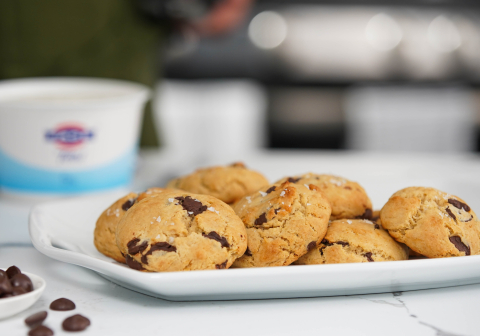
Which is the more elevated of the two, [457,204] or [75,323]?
[457,204]

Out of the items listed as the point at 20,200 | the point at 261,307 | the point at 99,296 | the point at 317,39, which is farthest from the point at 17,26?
the point at 317,39

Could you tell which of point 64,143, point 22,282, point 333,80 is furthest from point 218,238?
point 333,80

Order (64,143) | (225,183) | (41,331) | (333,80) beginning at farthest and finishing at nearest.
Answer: (333,80) → (64,143) → (225,183) → (41,331)

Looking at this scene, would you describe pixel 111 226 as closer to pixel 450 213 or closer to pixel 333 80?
pixel 450 213

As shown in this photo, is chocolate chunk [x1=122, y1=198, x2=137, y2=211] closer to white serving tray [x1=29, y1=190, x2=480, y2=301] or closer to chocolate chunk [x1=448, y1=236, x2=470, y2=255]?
white serving tray [x1=29, y1=190, x2=480, y2=301]

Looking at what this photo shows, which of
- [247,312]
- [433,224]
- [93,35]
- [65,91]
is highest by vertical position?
[93,35]

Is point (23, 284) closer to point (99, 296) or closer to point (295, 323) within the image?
point (99, 296)

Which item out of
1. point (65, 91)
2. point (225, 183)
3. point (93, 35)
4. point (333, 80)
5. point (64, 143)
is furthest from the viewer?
point (333, 80)
